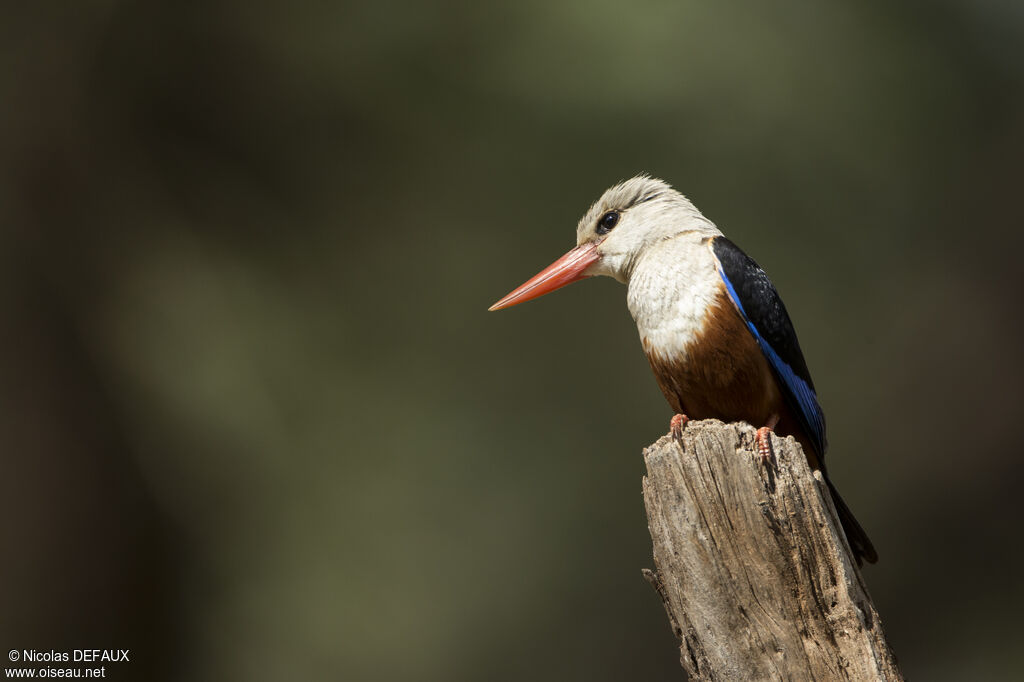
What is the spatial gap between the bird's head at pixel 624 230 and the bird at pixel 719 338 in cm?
1

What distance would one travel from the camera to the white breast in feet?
10.9

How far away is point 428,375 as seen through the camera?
8.02 m

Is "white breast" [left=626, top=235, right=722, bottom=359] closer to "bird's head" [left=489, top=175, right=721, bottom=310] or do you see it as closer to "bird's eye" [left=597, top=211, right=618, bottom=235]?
"bird's head" [left=489, top=175, right=721, bottom=310]

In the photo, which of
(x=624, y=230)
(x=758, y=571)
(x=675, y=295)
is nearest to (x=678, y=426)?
(x=675, y=295)

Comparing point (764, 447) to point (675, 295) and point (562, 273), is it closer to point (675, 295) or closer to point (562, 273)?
point (675, 295)

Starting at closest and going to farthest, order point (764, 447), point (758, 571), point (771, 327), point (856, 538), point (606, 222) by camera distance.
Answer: point (758, 571) < point (764, 447) < point (856, 538) < point (771, 327) < point (606, 222)

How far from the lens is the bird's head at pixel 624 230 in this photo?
376 centimetres

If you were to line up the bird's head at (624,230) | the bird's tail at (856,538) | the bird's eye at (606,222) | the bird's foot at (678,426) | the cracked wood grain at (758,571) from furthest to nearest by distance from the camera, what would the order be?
the bird's eye at (606,222)
the bird's head at (624,230)
the bird's tail at (856,538)
the bird's foot at (678,426)
the cracked wood grain at (758,571)

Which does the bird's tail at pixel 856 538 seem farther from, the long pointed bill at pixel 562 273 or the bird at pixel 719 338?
the long pointed bill at pixel 562 273

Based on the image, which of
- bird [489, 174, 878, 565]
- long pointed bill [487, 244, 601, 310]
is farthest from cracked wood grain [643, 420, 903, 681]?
long pointed bill [487, 244, 601, 310]

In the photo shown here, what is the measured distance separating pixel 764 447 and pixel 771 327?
3.16ft

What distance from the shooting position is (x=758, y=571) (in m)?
2.47

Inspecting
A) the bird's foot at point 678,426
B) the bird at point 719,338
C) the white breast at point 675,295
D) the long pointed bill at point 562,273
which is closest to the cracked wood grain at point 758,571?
the bird's foot at point 678,426

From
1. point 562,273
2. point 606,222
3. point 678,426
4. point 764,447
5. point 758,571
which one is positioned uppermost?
point 606,222
